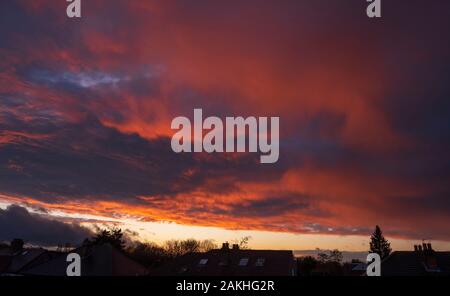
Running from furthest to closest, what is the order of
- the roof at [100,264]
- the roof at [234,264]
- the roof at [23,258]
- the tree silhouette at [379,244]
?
the tree silhouette at [379,244], the roof at [23,258], the roof at [100,264], the roof at [234,264]

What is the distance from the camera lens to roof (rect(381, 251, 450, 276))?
153ft

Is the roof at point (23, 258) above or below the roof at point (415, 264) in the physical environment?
below

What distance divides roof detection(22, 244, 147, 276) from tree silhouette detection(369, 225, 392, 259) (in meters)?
92.7

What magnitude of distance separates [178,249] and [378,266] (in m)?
62.5

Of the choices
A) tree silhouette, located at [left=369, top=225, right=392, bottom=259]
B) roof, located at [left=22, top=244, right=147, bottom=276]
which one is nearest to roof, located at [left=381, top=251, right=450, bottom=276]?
roof, located at [left=22, top=244, right=147, bottom=276]

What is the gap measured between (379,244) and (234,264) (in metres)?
91.3

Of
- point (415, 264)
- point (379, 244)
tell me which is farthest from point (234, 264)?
point (379, 244)

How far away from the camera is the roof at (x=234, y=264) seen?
53.9 metres

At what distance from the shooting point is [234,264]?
185ft

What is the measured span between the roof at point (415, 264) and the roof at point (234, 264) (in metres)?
12.3

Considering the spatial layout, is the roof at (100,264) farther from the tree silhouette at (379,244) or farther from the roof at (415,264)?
the tree silhouette at (379,244)

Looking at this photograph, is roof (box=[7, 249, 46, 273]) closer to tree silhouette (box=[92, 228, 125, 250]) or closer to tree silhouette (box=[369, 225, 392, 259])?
tree silhouette (box=[92, 228, 125, 250])

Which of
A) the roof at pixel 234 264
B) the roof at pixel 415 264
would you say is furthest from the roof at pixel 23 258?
the roof at pixel 415 264
